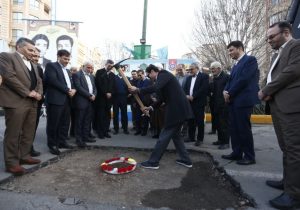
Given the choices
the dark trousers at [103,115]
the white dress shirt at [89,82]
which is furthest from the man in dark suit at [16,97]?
the dark trousers at [103,115]

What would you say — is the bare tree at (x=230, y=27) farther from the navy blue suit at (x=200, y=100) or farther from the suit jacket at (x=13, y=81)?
the suit jacket at (x=13, y=81)

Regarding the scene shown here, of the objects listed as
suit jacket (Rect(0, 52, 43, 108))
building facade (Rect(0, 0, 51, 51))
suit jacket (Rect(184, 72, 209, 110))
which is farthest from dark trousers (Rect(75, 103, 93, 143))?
building facade (Rect(0, 0, 51, 51))

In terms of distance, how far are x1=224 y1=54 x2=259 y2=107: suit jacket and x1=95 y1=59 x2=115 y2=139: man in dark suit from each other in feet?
12.2

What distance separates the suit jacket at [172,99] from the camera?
19.4 feet

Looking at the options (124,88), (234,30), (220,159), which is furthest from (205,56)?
(220,159)

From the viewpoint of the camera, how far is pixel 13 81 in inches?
201

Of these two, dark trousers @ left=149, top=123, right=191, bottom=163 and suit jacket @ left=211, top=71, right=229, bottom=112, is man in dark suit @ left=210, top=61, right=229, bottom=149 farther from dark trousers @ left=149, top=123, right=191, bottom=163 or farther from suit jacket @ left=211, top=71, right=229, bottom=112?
dark trousers @ left=149, top=123, right=191, bottom=163

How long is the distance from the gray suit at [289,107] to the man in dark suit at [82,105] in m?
4.41

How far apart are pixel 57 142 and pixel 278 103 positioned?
4396 mm

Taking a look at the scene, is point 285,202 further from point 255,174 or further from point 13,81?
point 13,81

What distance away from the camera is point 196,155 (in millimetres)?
7035

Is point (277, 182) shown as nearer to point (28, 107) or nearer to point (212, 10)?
point (28, 107)

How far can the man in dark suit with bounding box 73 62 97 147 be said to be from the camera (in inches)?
296

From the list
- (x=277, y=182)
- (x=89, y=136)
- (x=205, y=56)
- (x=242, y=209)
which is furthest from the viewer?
(x=205, y=56)
